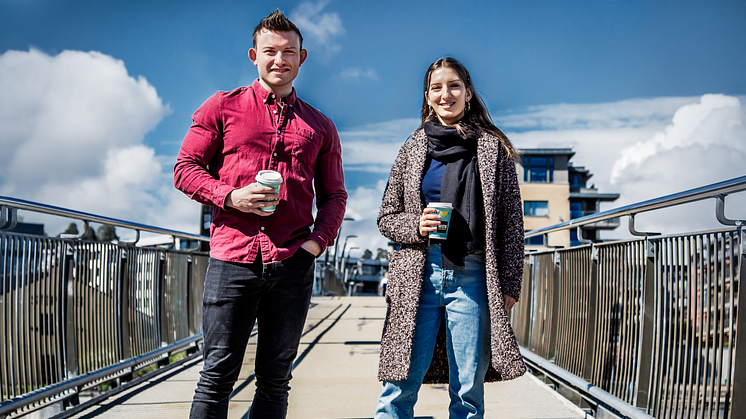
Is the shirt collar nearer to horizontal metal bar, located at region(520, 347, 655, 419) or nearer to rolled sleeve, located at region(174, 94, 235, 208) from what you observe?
rolled sleeve, located at region(174, 94, 235, 208)

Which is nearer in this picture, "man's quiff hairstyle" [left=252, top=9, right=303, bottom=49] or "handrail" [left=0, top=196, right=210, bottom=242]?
"man's quiff hairstyle" [left=252, top=9, right=303, bottom=49]

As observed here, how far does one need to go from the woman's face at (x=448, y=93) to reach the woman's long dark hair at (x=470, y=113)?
29mm

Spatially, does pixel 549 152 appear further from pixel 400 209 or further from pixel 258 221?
pixel 258 221

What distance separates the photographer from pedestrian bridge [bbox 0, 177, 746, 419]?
2.87 metres

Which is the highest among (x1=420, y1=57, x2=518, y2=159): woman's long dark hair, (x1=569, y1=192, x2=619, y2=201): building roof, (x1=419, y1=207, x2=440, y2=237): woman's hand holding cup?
(x1=569, y1=192, x2=619, y2=201): building roof

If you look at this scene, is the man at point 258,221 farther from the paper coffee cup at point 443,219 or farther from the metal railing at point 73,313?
the metal railing at point 73,313

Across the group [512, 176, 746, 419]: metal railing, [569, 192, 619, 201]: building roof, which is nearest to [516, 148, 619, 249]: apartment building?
[569, 192, 619, 201]: building roof

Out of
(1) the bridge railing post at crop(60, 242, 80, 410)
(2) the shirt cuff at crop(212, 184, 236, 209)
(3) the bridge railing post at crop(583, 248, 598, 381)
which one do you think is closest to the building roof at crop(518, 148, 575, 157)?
(3) the bridge railing post at crop(583, 248, 598, 381)

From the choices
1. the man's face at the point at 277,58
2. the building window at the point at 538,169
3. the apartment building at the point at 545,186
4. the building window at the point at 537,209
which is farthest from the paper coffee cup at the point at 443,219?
the building window at the point at 538,169

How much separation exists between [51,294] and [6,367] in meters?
0.66

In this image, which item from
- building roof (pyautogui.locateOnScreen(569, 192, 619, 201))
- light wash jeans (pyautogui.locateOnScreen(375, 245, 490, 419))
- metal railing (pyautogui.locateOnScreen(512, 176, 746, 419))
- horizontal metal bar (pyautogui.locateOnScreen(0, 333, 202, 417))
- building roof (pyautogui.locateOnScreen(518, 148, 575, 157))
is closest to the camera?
light wash jeans (pyautogui.locateOnScreen(375, 245, 490, 419))

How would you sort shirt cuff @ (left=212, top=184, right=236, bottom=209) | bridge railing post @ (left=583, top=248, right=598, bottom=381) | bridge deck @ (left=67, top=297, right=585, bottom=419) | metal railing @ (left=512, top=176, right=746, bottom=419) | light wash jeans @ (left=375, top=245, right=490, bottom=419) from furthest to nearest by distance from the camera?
bridge railing post @ (left=583, top=248, right=598, bottom=381)
bridge deck @ (left=67, top=297, right=585, bottom=419)
metal railing @ (left=512, top=176, right=746, bottom=419)
light wash jeans @ (left=375, top=245, right=490, bottom=419)
shirt cuff @ (left=212, top=184, right=236, bottom=209)

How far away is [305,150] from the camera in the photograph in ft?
7.62

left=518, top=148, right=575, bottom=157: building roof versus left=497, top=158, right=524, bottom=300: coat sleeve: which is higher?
left=518, top=148, right=575, bottom=157: building roof
